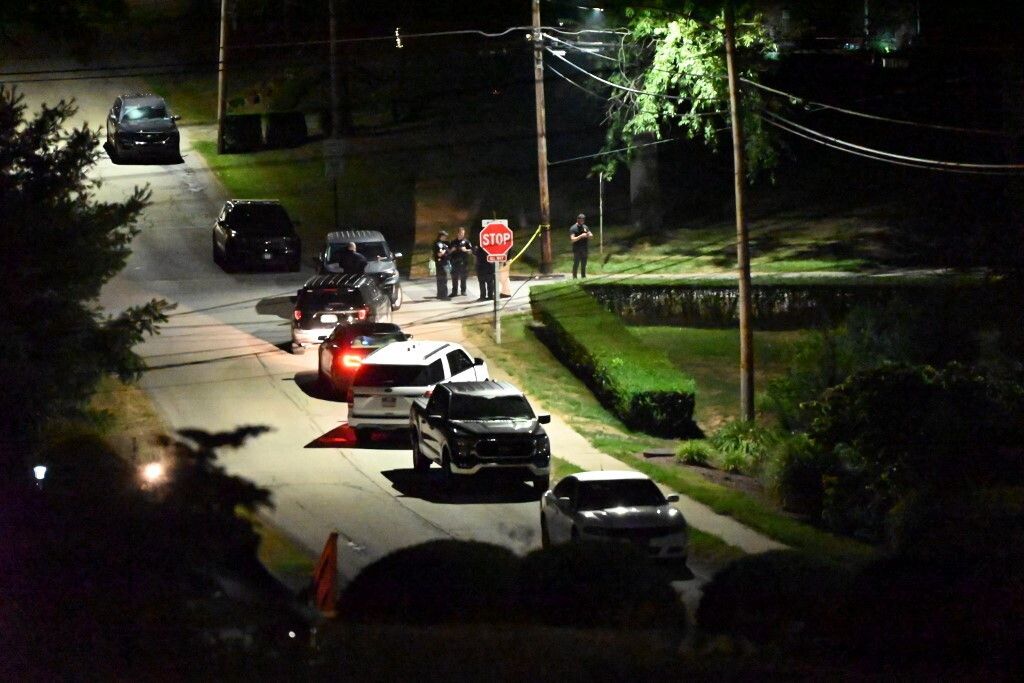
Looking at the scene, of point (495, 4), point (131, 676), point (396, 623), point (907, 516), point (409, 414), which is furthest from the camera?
point (495, 4)

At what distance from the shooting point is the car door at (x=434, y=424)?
2056 cm

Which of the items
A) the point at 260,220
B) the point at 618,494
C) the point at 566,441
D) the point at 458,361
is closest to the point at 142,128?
the point at 260,220

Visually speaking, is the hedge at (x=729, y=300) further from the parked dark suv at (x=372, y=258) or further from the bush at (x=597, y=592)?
the bush at (x=597, y=592)

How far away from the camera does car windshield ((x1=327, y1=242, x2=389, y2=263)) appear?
34.2 meters

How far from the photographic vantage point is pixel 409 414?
22.6 m

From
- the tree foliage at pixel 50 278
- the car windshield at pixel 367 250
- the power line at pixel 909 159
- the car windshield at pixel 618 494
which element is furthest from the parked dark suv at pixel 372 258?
the tree foliage at pixel 50 278

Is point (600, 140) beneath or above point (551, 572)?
above

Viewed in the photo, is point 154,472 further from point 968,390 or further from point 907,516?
point 968,390

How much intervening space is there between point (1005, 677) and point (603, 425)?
17101 mm

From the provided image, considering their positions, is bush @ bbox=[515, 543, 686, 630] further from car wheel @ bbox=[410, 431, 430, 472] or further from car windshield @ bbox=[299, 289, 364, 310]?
car windshield @ bbox=[299, 289, 364, 310]

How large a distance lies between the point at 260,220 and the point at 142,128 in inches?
447

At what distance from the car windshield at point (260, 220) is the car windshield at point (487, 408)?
17.8 metres

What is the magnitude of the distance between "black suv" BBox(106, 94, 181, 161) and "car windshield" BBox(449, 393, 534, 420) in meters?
29.1

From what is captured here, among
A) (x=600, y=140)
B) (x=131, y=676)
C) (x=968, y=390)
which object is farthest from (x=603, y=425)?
(x=600, y=140)
